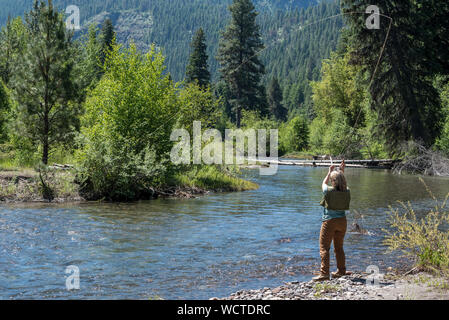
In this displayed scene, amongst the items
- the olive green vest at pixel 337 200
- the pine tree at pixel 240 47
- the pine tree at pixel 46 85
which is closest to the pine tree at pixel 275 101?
the pine tree at pixel 240 47

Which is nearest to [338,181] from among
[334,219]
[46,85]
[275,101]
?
[334,219]

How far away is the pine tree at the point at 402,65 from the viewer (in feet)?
113

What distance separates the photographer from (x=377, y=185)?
103ft

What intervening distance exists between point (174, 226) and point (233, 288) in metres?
6.74

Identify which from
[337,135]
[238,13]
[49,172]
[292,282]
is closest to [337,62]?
[337,135]

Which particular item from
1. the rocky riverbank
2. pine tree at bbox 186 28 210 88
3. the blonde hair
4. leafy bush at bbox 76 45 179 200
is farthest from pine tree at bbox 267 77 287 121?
the rocky riverbank

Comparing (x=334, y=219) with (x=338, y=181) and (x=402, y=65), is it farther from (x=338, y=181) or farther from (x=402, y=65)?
(x=402, y=65)

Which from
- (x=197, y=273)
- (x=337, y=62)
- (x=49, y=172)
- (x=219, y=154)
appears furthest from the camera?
(x=337, y=62)

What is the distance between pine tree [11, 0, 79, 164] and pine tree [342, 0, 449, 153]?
19490mm

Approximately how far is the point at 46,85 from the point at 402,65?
22596mm

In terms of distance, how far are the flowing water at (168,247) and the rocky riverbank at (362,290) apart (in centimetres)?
80

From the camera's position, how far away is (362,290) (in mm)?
8633

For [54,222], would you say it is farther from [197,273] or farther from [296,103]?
[296,103]

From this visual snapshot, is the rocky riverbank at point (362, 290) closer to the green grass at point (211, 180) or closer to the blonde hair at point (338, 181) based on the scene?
the blonde hair at point (338, 181)
